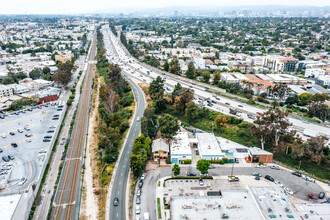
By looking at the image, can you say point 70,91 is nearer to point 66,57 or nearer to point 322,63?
point 66,57

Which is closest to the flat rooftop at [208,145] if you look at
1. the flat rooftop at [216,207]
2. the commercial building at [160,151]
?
the commercial building at [160,151]

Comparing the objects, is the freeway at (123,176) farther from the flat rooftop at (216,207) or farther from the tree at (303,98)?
the tree at (303,98)

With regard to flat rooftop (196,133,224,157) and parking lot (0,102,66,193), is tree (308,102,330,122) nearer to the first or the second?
flat rooftop (196,133,224,157)

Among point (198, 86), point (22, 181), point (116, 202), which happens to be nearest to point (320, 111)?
point (198, 86)

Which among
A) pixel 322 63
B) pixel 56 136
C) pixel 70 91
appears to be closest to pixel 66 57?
pixel 70 91

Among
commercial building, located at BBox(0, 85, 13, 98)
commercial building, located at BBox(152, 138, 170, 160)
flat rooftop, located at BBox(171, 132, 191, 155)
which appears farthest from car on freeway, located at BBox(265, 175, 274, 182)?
commercial building, located at BBox(0, 85, 13, 98)

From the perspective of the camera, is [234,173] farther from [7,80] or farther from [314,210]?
[7,80]

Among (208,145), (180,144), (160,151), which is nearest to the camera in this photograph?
(160,151)
